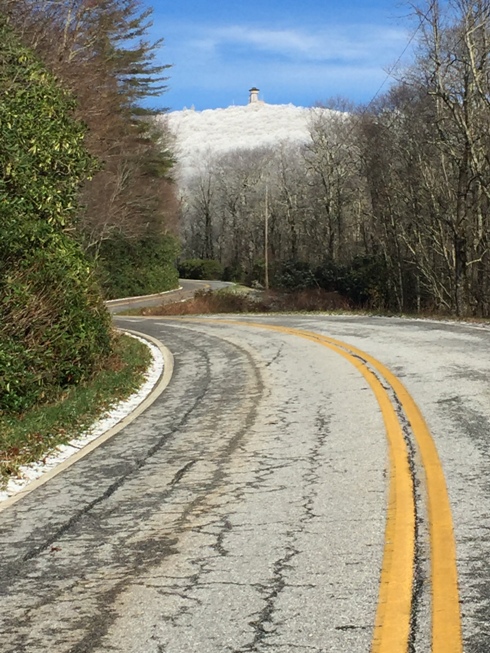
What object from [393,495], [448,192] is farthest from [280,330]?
[448,192]

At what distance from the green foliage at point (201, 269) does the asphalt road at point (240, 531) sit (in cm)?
6774

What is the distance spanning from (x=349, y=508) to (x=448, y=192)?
88.7ft

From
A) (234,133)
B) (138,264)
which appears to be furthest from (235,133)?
(138,264)

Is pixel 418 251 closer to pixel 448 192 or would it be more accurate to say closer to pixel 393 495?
pixel 448 192

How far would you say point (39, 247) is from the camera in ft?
33.1

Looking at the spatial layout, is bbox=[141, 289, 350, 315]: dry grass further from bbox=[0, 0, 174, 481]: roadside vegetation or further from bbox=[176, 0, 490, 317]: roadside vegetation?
bbox=[0, 0, 174, 481]: roadside vegetation

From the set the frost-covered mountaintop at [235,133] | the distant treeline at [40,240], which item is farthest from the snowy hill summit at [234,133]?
the distant treeline at [40,240]

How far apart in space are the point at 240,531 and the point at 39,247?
6.64 metres

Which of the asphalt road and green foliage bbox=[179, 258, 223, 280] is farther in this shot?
green foliage bbox=[179, 258, 223, 280]

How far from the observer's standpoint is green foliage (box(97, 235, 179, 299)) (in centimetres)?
4575

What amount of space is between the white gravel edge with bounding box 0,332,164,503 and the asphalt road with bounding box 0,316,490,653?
0.29 metres

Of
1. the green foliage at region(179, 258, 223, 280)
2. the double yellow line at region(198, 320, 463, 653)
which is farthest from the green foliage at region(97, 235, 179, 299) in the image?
the double yellow line at region(198, 320, 463, 653)

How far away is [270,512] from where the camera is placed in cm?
489

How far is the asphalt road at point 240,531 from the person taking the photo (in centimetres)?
332
